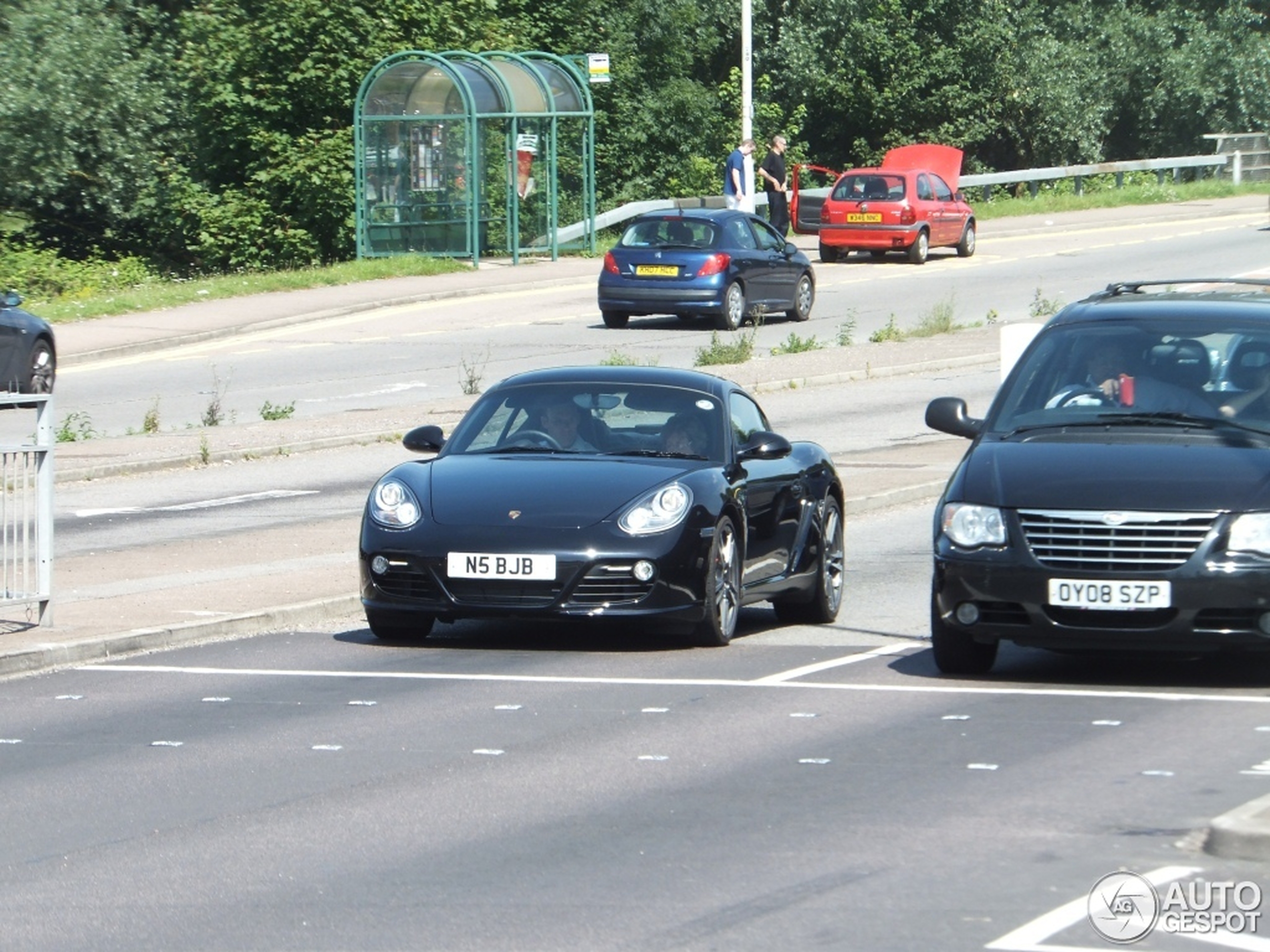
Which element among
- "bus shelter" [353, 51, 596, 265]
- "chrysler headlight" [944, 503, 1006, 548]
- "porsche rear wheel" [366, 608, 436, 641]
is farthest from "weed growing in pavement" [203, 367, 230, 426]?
"bus shelter" [353, 51, 596, 265]

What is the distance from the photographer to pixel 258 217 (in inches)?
1740

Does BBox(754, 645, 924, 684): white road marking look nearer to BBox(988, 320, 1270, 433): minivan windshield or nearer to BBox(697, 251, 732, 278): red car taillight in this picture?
Result: BBox(988, 320, 1270, 433): minivan windshield

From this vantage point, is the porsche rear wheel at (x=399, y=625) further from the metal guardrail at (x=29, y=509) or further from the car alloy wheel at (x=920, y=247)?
the car alloy wheel at (x=920, y=247)

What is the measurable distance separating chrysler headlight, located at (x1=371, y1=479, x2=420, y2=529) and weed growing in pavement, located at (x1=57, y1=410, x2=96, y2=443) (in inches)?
426

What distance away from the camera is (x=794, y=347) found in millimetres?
28891

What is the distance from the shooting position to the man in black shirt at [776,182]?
4188 centimetres

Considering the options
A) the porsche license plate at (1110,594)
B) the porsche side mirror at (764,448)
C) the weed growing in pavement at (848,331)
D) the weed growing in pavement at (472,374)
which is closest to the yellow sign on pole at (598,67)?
the weed growing in pavement at (848,331)

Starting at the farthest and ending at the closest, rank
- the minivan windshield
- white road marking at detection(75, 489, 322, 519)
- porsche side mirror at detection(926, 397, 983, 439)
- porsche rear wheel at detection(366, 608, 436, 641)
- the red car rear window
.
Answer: the red car rear window
white road marking at detection(75, 489, 322, 519)
porsche rear wheel at detection(366, 608, 436, 641)
porsche side mirror at detection(926, 397, 983, 439)
the minivan windshield

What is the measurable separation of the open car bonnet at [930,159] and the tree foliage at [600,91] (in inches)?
231

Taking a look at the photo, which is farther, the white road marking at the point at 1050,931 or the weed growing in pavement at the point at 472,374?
the weed growing in pavement at the point at 472,374

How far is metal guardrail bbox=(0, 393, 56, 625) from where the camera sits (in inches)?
444

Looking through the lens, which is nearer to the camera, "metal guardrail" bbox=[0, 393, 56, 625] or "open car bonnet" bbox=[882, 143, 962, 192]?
"metal guardrail" bbox=[0, 393, 56, 625]

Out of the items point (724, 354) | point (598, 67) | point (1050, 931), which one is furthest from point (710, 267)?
point (1050, 931)

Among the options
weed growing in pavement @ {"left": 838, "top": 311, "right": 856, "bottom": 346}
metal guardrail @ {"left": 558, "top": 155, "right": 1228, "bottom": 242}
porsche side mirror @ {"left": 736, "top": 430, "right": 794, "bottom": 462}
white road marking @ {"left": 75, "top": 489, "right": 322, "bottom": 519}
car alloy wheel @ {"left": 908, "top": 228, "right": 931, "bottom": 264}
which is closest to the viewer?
porsche side mirror @ {"left": 736, "top": 430, "right": 794, "bottom": 462}
